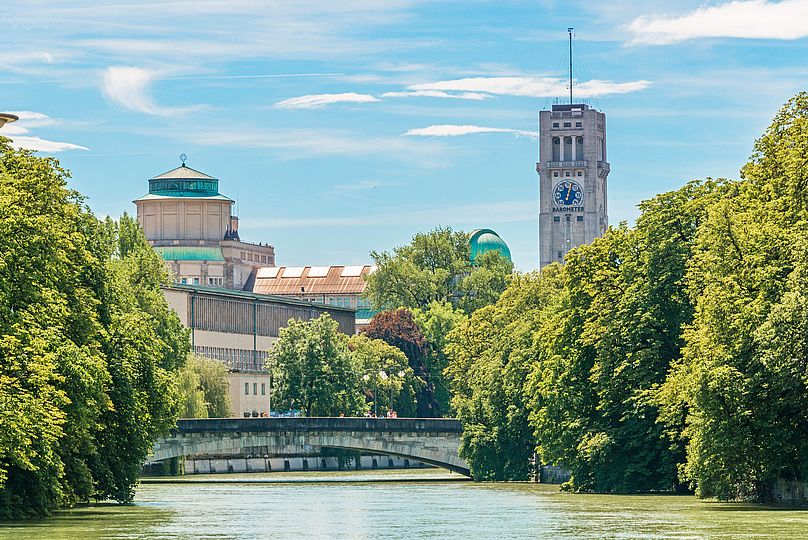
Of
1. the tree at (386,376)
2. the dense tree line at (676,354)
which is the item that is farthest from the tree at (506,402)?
the tree at (386,376)

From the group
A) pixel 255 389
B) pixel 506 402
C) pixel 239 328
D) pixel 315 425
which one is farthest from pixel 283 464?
pixel 506 402

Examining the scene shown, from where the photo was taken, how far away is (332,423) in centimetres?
12038

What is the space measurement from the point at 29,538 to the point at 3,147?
18154mm

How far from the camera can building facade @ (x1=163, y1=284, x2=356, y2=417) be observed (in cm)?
16050

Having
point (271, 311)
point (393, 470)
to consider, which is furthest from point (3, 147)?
point (271, 311)

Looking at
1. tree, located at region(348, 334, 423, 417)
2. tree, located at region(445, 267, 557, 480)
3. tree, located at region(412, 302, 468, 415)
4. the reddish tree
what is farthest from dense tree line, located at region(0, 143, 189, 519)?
tree, located at region(412, 302, 468, 415)

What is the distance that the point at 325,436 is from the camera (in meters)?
120

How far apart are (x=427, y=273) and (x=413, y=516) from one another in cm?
11861

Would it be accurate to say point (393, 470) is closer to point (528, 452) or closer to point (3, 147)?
point (528, 452)

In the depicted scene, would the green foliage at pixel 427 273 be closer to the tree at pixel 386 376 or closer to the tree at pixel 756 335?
the tree at pixel 386 376

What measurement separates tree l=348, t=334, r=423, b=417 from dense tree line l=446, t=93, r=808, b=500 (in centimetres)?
4008

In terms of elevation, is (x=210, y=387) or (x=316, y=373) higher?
(x=316, y=373)

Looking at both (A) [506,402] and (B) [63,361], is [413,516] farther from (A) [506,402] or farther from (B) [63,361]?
(A) [506,402]

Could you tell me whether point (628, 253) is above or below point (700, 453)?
above
